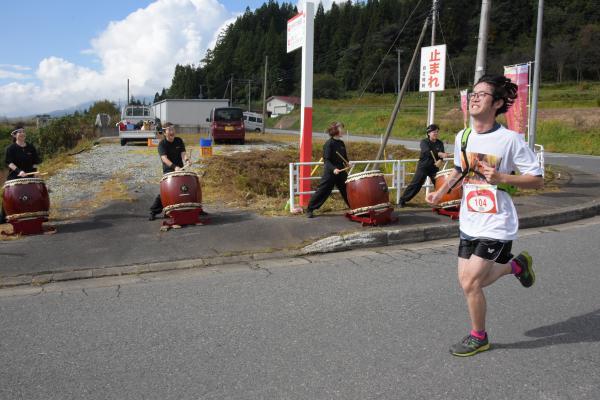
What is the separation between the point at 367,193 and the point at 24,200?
5.18m

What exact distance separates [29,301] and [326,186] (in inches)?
193

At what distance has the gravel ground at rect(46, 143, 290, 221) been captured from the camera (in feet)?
32.7

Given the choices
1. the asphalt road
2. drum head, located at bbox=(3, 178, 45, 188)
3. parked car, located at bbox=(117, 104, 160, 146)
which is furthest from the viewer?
parked car, located at bbox=(117, 104, 160, 146)

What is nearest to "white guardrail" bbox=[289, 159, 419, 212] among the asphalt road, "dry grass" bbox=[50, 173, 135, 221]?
the asphalt road

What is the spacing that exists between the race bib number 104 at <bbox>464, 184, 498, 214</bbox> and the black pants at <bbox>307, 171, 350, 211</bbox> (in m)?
5.03

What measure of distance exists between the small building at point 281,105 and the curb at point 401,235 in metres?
80.6

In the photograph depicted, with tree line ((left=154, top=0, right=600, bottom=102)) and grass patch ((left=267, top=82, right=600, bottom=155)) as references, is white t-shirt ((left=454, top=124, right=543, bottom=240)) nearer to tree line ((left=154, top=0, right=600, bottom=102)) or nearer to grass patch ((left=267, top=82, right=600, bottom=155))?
grass patch ((left=267, top=82, right=600, bottom=155))

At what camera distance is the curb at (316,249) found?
5.84m

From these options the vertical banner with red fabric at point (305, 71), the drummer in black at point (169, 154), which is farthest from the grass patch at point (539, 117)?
the drummer in black at point (169, 154)

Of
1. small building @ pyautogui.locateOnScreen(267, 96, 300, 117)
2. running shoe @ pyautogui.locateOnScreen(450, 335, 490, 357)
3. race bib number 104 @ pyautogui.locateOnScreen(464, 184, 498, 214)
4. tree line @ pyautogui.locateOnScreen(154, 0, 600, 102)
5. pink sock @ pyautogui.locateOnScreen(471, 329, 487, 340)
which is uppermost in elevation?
tree line @ pyautogui.locateOnScreen(154, 0, 600, 102)

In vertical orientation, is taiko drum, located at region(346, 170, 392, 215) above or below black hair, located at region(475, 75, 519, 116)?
below

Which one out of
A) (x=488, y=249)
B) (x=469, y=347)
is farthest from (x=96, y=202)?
(x=488, y=249)

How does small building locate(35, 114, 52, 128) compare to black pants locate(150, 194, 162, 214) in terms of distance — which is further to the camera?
small building locate(35, 114, 52, 128)

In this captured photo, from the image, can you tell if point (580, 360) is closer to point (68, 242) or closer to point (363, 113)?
point (68, 242)
